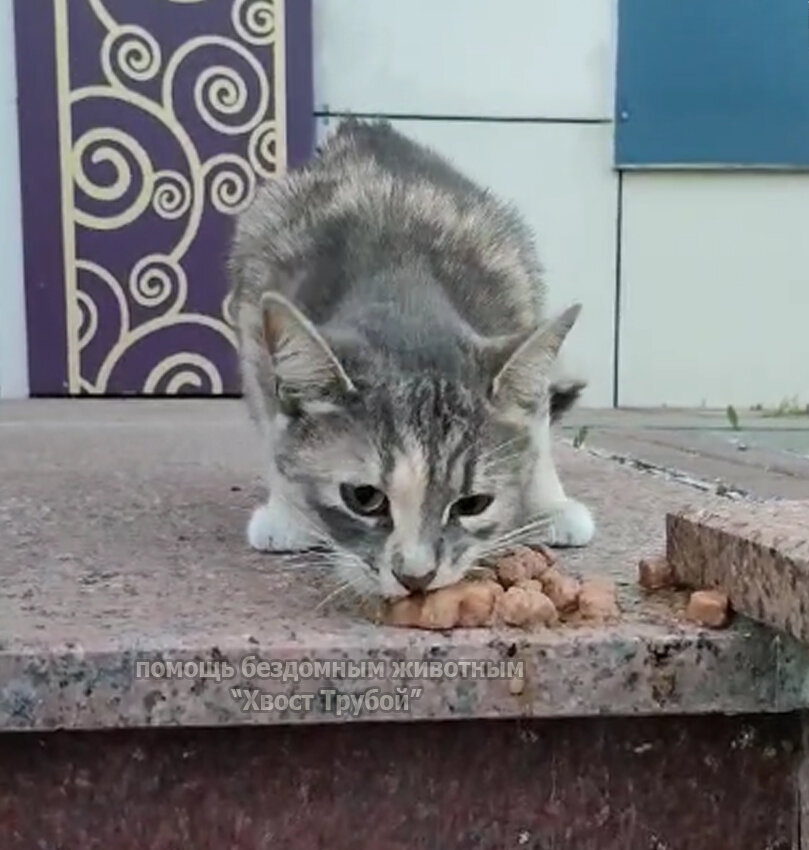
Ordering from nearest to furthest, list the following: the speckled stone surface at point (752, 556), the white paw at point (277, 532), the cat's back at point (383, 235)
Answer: the speckled stone surface at point (752, 556)
the white paw at point (277, 532)
the cat's back at point (383, 235)

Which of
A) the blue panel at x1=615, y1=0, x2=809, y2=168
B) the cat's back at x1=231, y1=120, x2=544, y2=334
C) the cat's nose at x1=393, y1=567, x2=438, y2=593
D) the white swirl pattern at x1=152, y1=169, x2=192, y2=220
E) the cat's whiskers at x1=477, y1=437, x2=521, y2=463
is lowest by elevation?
the cat's nose at x1=393, y1=567, x2=438, y2=593

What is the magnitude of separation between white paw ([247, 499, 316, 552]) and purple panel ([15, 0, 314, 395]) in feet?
7.43

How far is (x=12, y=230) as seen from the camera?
149 inches

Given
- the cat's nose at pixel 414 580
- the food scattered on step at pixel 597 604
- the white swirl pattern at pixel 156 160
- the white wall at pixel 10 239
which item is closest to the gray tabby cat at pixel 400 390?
the cat's nose at pixel 414 580

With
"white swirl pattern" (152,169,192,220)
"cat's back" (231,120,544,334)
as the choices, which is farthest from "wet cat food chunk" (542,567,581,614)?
"white swirl pattern" (152,169,192,220)

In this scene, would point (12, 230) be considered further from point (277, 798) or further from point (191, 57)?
point (277, 798)

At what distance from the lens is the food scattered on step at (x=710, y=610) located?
109cm

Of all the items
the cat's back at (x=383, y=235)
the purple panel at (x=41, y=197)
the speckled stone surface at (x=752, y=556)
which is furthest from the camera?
the purple panel at (x=41, y=197)

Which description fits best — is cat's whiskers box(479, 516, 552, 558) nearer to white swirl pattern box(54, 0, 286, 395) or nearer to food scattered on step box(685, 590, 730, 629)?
food scattered on step box(685, 590, 730, 629)

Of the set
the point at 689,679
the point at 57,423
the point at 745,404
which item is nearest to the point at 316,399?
the point at 689,679

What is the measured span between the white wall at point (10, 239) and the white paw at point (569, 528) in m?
2.57

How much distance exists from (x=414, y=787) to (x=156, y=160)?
295 cm

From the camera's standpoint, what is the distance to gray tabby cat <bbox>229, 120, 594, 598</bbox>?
4.15ft

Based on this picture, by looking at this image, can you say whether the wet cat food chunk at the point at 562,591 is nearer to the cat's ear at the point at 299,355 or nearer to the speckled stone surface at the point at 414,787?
the speckled stone surface at the point at 414,787
